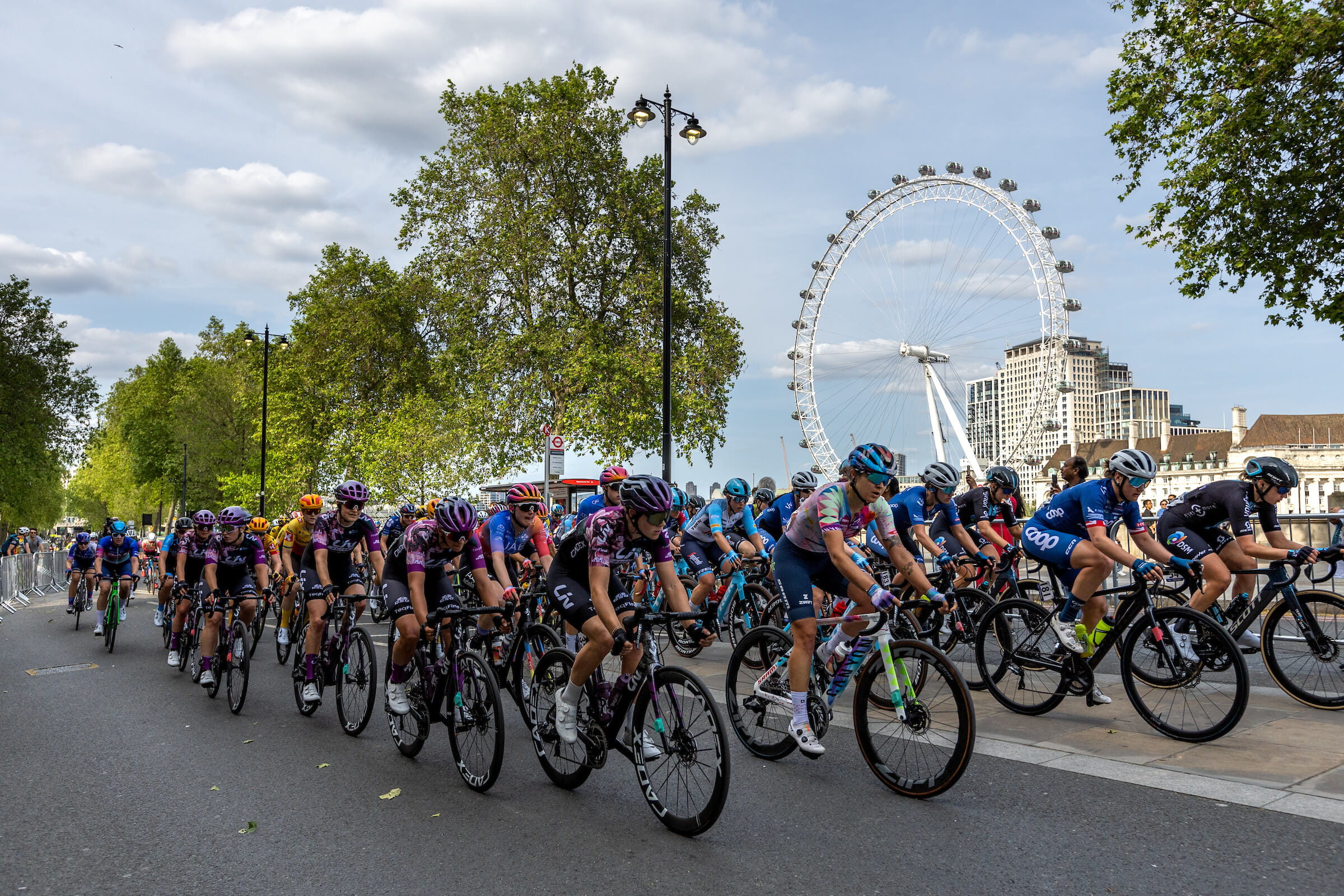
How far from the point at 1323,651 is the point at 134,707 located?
9759mm

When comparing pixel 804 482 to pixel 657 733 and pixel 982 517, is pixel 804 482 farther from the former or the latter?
pixel 657 733

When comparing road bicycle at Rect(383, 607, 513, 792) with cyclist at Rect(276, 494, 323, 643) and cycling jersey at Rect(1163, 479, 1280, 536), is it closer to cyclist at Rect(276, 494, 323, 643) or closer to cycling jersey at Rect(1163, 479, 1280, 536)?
cyclist at Rect(276, 494, 323, 643)

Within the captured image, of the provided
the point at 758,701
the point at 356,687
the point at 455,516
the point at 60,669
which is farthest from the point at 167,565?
the point at 758,701

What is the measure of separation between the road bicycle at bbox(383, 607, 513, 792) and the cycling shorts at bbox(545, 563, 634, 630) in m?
0.53

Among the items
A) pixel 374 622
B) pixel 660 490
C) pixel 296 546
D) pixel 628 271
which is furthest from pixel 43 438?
pixel 660 490

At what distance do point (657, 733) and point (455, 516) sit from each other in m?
2.23

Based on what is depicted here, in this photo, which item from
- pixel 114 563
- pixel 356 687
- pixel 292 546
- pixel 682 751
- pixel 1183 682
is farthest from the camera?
pixel 114 563

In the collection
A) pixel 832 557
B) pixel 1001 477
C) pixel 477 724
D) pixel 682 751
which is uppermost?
pixel 1001 477

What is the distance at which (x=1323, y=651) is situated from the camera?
283 inches

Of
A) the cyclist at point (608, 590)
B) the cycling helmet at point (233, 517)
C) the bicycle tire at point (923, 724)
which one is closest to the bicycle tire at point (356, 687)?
the cyclist at point (608, 590)

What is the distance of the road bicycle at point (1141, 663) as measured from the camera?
6121 millimetres

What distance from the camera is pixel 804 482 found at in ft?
39.8

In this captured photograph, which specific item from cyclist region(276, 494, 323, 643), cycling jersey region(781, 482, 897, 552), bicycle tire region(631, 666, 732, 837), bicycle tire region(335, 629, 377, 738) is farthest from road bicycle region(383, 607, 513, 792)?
cyclist region(276, 494, 323, 643)

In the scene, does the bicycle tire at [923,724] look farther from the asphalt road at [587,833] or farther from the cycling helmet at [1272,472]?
the cycling helmet at [1272,472]
